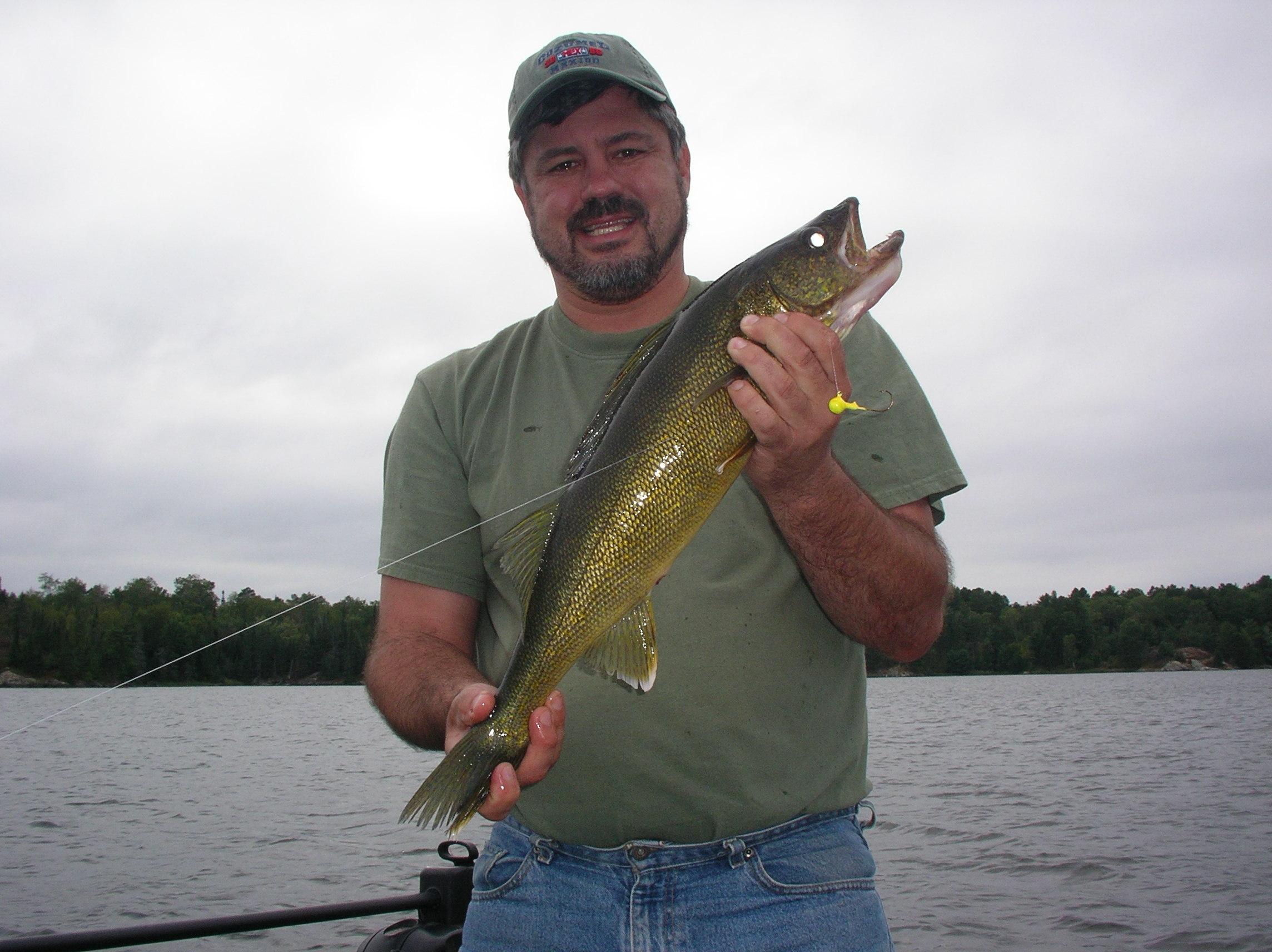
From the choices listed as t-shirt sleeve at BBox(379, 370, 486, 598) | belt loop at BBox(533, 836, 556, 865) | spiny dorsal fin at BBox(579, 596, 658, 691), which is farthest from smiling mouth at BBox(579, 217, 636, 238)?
belt loop at BBox(533, 836, 556, 865)

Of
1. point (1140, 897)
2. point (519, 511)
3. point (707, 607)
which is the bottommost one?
point (1140, 897)

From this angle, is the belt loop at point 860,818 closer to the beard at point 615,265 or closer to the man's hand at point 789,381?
the man's hand at point 789,381

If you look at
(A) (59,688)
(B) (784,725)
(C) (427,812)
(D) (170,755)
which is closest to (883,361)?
(B) (784,725)

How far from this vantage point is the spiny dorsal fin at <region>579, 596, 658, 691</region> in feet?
8.18

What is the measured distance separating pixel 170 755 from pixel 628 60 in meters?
30.2

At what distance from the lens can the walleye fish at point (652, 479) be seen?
2361mm

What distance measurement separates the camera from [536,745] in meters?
2.32

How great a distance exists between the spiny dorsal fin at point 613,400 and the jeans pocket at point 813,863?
1151 millimetres

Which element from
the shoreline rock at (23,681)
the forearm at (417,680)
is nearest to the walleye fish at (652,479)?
the forearm at (417,680)

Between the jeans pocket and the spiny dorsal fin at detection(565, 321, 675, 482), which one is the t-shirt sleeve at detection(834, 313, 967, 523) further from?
the jeans pocket

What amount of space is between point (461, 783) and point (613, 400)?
1100 mm

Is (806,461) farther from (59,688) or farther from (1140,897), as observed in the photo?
(59,688)

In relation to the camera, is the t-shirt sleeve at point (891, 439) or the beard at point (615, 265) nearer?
the t-shirt sleeve at point (891, 439)

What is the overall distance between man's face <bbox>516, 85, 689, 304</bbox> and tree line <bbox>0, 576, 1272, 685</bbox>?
4.88ft
